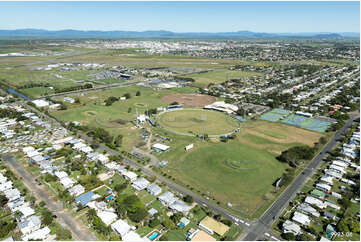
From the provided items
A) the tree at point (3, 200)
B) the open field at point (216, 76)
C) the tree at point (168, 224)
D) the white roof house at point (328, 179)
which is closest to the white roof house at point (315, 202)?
the white roof house at point (328, 179)

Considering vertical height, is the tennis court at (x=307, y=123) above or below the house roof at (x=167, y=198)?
above

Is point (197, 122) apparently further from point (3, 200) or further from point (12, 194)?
point (3, 200)

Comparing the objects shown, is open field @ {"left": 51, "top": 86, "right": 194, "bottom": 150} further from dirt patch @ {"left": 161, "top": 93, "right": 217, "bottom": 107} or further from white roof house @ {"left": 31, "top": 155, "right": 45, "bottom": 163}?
white roof house @ {"left": 31, "top": 155, "right": 45, "bottom": 163}

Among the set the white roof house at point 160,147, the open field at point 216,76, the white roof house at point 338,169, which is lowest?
the white roof house at point 160,147

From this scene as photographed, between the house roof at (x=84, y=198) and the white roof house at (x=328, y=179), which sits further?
the white roof house at (x=328, y=179)

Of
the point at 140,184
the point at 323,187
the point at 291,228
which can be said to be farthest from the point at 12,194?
the point at 323,187

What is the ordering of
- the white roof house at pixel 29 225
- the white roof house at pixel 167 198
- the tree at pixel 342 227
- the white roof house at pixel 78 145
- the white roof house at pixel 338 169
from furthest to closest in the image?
the white roof house at pixel 78 145
the white roof house at pixel 338 169
the white roof house at pixel 167 198
the tree at pixel 342 227
the white roof house at pixel 29 225

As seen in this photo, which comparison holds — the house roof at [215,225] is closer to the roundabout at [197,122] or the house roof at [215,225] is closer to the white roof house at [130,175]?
the white roof house at [130,175]
